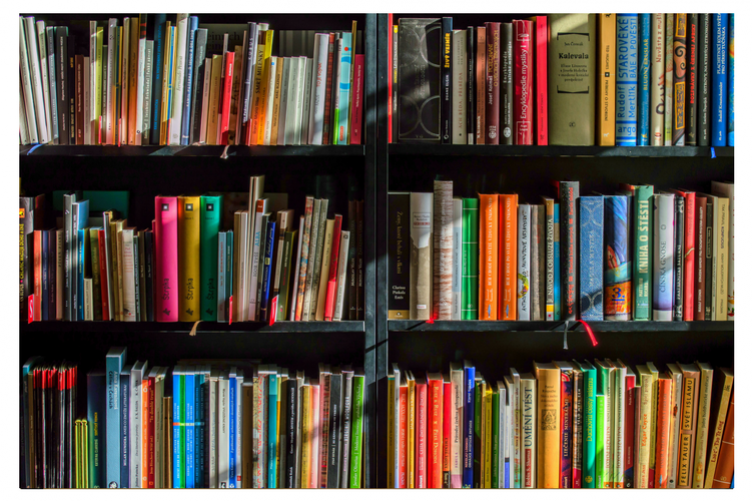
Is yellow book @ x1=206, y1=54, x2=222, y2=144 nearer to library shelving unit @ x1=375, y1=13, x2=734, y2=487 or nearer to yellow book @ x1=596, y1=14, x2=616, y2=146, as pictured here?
library shelving unit @ x1=375, y1=13, x2=734, y2=487

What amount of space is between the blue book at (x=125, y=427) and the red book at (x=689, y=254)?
4.72 ft

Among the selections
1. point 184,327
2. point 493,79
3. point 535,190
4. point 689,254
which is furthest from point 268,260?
point 689,254

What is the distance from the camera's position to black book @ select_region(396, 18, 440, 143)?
1.47 m

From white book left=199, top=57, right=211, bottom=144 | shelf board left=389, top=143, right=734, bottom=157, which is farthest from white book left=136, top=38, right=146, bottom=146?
shelf board left=389, top=143, right=734, bottom=157

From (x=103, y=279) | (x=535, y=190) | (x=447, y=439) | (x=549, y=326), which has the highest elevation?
(x=535, y=190)

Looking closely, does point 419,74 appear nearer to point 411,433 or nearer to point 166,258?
point 166,258

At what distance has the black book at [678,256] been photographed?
1520mm

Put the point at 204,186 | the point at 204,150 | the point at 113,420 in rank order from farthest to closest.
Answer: the point at 204,186 → the point at 113,420 → the point at 204,150

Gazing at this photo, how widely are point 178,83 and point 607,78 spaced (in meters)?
1.05

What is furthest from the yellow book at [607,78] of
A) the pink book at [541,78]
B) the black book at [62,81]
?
the black book at [62,81]

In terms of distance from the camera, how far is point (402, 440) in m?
1.58

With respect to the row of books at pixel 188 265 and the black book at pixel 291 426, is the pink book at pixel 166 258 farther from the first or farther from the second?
the black book at pixel 291 426

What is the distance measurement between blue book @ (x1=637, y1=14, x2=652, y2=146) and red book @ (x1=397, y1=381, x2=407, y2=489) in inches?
34.1

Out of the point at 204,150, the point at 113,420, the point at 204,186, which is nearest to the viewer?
the point at 204,150
